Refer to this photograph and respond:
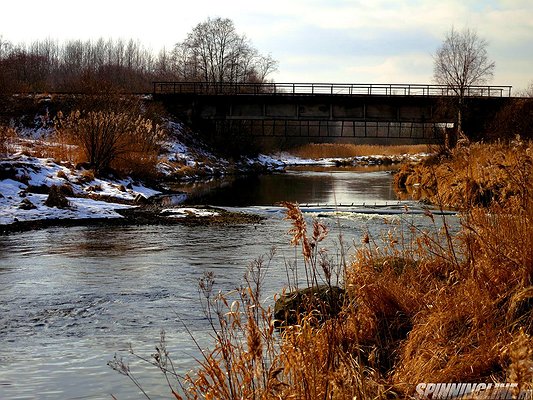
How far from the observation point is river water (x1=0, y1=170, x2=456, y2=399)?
7.30 meters

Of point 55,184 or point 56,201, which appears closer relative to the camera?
point 56,201

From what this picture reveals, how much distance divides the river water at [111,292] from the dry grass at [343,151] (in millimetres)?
49990

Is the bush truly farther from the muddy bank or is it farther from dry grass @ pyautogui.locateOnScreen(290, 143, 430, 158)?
dry grass @ pyautogui.locateOnScreen(290, 143, 430, 158)

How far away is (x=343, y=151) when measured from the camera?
71.6m

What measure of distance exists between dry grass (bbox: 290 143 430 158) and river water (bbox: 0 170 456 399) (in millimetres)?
49990

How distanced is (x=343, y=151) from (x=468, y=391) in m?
67.4

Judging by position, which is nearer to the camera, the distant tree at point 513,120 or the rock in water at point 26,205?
the rock in water at point 26,205

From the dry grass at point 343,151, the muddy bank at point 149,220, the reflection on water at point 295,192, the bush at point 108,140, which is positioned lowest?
the reflection on water at point 295,192

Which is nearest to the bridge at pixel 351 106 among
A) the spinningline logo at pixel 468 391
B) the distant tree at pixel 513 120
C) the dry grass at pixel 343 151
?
the distant tree at pixel 513 120

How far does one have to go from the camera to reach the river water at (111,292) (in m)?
7.30

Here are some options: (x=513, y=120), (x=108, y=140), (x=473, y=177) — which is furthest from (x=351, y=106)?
(x=473, y=177)

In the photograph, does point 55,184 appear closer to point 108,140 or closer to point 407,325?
point 108,140

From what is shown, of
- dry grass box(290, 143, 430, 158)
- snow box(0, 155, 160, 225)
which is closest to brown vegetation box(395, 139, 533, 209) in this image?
snow box(0, 155, 160, 225)

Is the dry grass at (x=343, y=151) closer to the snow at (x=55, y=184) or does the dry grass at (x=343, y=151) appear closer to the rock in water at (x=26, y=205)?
the snow at (x=55, y=184)
